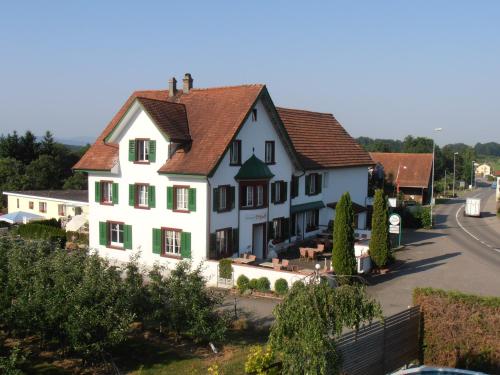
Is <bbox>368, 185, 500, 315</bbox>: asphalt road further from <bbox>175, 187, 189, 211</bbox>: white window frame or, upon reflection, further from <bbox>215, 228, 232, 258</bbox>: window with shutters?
<bbox>175, 187, 189, 211</bbox>: white window frame

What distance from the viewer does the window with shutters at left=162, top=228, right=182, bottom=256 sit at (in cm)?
2841

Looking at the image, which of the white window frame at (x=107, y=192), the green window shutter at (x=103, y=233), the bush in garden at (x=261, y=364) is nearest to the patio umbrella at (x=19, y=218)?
the green window shutter at (x=103, y=233)

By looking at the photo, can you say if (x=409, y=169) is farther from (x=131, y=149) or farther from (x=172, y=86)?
(x=131, y=149)

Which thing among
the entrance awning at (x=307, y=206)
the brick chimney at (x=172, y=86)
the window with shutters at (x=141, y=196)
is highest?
the brick chimney at (x=172, y=86)

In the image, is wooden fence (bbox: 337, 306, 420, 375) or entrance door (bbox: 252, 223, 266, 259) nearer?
wooden fence (bbox: 337, 306, 420, 375)

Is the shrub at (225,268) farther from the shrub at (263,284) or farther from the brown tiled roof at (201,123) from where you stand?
the brown tiled roof at (201,123)

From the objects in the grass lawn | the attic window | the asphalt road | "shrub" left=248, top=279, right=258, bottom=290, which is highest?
the attic window

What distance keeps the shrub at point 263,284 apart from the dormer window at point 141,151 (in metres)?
9.18

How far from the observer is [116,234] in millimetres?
31391

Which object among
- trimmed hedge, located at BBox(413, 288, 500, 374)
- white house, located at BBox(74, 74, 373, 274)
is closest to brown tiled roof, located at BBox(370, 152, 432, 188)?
white house, located at BBox(74, 74, 373, 274)

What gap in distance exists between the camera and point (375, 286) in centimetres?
2564

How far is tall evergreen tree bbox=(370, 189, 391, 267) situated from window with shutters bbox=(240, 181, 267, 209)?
248 inches

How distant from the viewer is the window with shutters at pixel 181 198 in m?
27.9

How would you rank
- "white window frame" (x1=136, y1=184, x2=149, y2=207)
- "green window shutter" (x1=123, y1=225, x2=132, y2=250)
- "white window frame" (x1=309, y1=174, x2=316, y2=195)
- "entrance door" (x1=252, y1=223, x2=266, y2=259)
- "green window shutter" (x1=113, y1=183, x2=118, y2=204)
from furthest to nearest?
"white window frame" (x1=309, y1=174, x2=316, y2=195), "green window shutter" (x1=113, y1=183, x2=118, y2=204), "entrance door" (x1=252, y1=223, x2=266, y2=259), "green window shutter" (x1=123, y1=225, x2=132, y2=250), "white window frame" (x1=136, y1=184, x2=149, y2=207)
